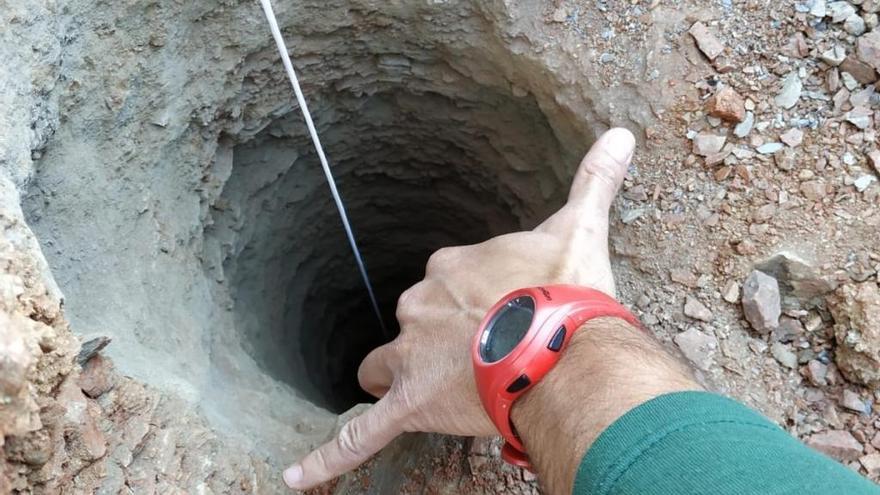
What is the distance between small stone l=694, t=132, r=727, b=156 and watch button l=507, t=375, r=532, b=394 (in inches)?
35.7

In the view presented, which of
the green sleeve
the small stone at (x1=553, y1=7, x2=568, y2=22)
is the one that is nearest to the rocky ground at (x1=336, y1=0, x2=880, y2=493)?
the small stone at (x1=553, y1=7, x2=568, y2=22)

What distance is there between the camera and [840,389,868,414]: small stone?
1363mm

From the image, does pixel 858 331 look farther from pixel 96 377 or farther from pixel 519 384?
pixel 96 377

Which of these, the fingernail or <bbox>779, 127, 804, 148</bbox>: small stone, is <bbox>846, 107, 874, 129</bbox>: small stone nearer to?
<bbox>779, 127, 804, 148</bbox>: small stone

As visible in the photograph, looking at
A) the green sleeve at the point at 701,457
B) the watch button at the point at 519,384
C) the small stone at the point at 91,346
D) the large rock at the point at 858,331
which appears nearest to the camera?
the green sleeve at the point at 701,457

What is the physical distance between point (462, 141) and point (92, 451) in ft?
6.20

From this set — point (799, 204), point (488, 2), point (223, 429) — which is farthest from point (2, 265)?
point (799, 204)

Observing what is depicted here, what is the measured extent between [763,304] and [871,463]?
376mm

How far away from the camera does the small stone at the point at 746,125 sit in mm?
1583

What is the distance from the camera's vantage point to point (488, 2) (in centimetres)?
189

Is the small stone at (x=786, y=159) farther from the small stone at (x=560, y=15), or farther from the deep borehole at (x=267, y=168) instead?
the small stone at (x=560, y=15)

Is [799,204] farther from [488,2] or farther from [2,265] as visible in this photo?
[2,265]

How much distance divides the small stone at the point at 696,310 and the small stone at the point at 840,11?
30.7 inches

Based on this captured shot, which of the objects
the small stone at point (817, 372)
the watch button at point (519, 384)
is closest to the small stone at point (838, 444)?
the small stone at point (817, 372)
